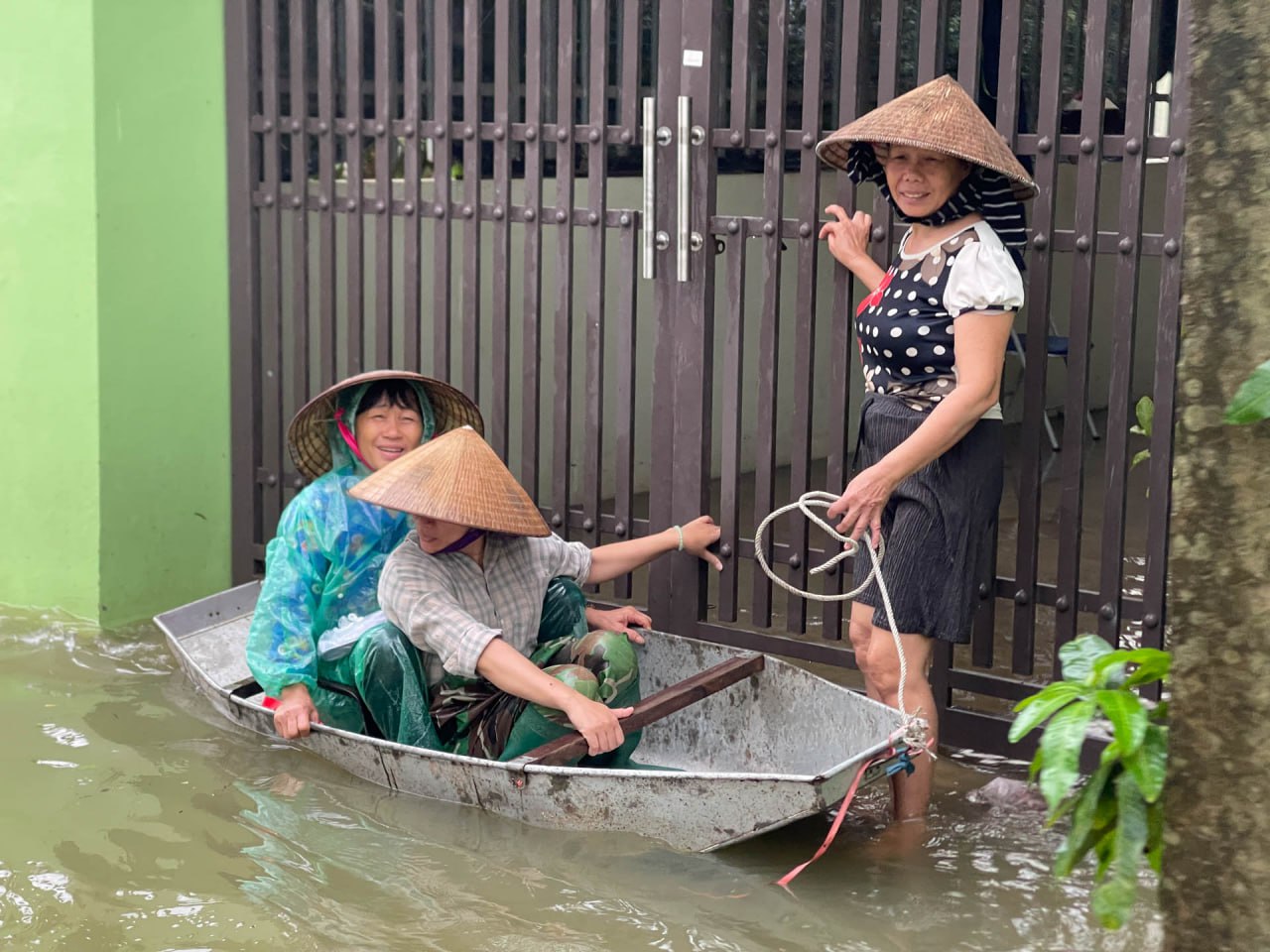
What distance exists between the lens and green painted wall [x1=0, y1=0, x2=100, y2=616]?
5484 mm

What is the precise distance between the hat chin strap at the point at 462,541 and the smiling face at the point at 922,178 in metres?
1.37

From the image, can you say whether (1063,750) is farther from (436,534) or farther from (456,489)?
(436,534)

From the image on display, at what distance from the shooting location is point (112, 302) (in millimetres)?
5594

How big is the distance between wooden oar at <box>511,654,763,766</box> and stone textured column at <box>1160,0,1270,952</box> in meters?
1.93

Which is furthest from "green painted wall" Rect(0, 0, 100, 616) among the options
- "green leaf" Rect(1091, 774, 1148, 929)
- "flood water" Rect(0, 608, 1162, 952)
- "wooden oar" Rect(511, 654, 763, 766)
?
"green leaf" Rect(1091, 774, 1148, 929)

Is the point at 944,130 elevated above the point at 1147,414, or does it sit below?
above

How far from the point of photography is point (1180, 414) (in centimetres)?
208

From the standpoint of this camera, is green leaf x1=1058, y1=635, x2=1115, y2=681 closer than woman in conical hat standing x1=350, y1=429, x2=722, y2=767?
Yes

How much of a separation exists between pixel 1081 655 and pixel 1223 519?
2.35 feet

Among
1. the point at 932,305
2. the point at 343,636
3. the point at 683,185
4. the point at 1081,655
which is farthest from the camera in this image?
the point at 683,185

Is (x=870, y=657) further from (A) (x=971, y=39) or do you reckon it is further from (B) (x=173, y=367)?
(B) (x=173, y=367)

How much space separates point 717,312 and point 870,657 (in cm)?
385

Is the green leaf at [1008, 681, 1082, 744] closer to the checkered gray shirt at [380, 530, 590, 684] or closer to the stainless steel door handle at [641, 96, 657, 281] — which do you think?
the checkered gray shirt at [380, 530, 590, 684]

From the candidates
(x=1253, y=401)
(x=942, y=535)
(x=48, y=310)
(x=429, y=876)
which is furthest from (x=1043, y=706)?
(x=48, y=310)
